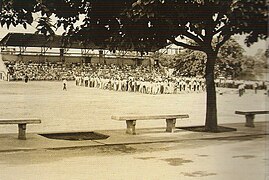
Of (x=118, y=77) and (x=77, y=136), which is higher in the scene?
(x=118, y=77)

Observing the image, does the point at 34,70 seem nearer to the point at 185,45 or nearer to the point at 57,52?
the point at 57,52

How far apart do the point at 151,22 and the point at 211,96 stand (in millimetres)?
372

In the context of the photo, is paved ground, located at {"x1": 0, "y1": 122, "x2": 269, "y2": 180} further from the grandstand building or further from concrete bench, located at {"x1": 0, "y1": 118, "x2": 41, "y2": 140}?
the grandstand building

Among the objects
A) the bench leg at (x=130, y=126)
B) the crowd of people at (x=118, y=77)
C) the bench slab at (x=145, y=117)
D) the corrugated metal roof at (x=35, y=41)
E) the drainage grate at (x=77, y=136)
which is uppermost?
the corrugated metal roof at (x=35, y=41)

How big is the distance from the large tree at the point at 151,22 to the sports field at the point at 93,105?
0.07 metres

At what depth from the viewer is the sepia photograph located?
2074 millimetres

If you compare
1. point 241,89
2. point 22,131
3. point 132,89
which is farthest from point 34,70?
point 241,89

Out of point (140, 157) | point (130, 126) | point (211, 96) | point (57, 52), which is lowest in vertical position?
point (140, 157)

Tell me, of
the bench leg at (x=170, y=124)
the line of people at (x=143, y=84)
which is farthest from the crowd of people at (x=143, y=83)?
the bench leg at (x=170, y=124)

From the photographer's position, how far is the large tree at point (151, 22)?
205 centimetres

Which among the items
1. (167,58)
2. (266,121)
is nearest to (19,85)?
(167,58)

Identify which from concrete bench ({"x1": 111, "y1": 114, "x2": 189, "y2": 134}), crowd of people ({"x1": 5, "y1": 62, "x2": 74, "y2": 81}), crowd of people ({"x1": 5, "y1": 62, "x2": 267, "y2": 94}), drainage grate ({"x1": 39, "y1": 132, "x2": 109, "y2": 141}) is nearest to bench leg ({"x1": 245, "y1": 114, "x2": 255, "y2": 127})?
crowd of people ({"x1": 5, "y1": 62, "x2": 267, "y2": 94})

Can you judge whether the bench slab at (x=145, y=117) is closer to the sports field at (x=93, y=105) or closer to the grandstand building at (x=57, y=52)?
the sports field at (x=93, y=105)

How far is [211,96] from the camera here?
7.03ft
